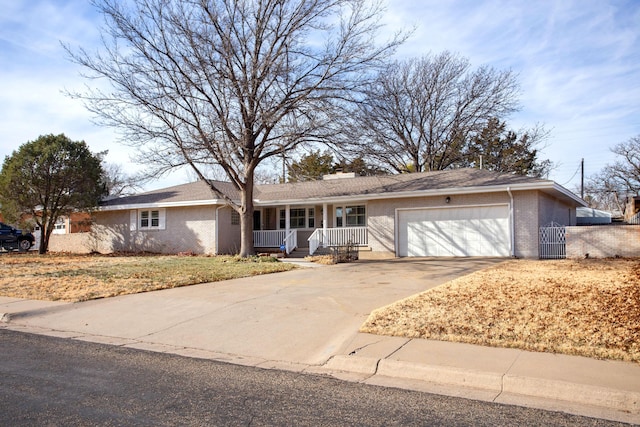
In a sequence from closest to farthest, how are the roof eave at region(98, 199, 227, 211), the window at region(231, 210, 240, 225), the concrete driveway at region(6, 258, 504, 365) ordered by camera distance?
the concrete driveway at region(6, 258, 504, 365)
the roof eave at region(98, 199, 227, 211)
the window at region(231, 210, 240, 225)

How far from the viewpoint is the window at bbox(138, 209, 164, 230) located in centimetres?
2656

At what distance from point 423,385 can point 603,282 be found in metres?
7.07

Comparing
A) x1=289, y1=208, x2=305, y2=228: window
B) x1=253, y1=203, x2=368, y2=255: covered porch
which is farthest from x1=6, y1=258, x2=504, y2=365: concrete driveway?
x1=289, y1=208, x2=305, y2=228: window

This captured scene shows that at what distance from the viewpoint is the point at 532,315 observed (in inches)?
315

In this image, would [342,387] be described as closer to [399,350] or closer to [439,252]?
[399,350]

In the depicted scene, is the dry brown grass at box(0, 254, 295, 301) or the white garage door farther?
the white garage door

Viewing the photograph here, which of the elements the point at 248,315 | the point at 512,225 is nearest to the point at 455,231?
the point at 512,225

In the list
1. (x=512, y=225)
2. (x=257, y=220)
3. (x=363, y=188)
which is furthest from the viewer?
(x=257, y=220)

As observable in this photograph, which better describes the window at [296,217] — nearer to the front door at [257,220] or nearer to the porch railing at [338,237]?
the front door at [257,220]

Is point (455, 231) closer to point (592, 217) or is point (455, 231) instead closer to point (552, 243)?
point (552, 243)

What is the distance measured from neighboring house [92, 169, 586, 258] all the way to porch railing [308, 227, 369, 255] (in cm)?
5

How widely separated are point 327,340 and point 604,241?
14.2m

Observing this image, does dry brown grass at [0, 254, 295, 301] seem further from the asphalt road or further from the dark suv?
the dark suv

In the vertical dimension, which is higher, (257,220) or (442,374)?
(257,220)
